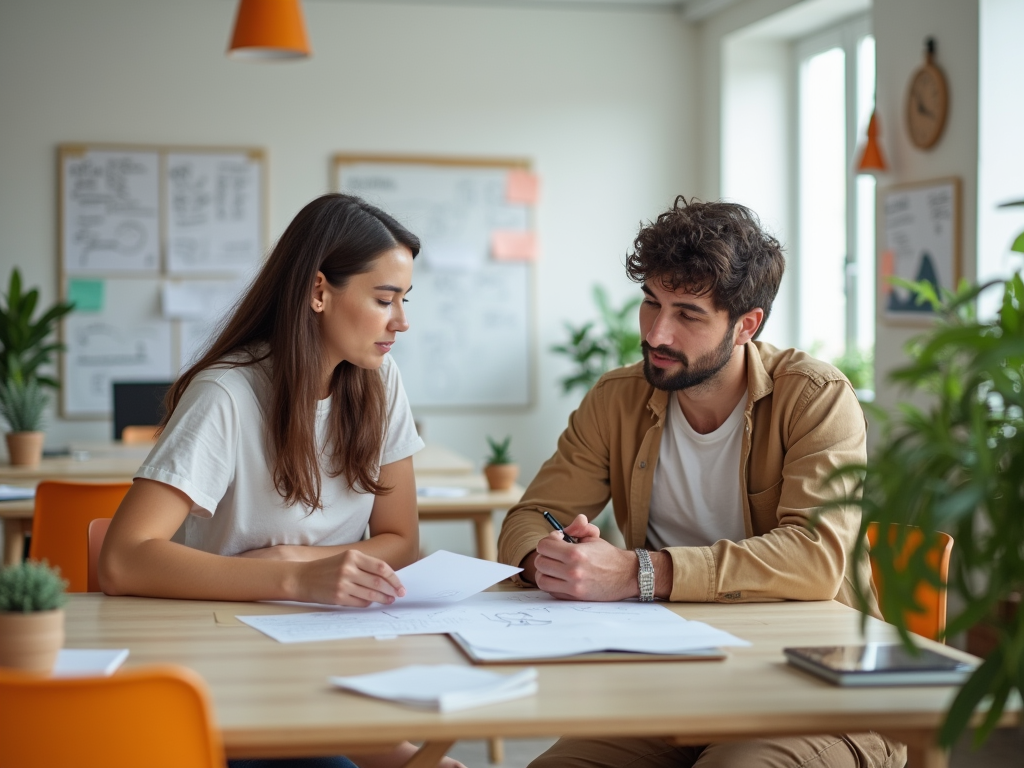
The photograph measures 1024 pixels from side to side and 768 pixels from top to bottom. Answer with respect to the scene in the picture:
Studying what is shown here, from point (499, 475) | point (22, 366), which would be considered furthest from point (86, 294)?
point (499, 475)

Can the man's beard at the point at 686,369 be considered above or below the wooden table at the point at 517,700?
above

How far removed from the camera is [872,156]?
14.0 ft

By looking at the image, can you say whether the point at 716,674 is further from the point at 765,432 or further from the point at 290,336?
the point at 290,336

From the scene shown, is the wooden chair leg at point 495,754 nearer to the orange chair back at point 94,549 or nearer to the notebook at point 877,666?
the orange chair back at point 94,549

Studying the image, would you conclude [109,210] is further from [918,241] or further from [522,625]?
[522,625]

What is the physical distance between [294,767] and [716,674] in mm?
691

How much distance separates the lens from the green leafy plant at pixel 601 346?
5516 millimetres

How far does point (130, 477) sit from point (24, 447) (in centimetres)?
61

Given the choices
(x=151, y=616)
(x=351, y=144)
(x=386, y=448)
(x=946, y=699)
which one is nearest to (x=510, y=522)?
(x=386, y=448)

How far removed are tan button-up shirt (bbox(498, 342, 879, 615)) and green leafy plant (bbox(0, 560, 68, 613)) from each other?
0.82 meters

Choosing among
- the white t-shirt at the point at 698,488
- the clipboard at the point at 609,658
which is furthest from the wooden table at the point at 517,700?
the white t-shirt at the point at 698,488

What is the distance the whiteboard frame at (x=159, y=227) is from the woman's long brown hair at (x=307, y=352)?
3492mm

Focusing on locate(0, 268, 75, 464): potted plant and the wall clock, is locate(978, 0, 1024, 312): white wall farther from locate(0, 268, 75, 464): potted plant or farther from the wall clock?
locate(0, 268, 75, 464): potted plant

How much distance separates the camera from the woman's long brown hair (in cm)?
189
